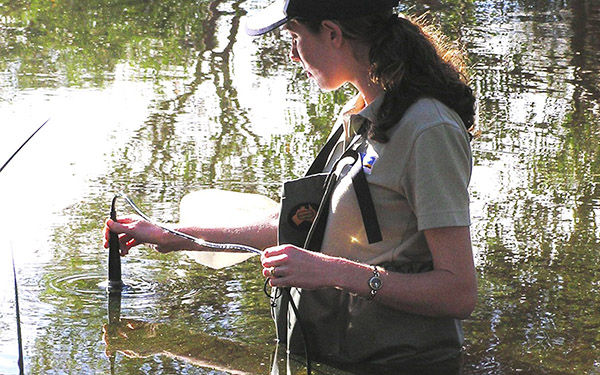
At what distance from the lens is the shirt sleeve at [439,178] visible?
2656 mm

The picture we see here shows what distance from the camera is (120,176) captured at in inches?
204

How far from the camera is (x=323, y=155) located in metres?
3.21

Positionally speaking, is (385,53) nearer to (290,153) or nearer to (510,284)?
(510,284)

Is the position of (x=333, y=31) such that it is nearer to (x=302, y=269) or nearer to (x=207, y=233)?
(x=302, y=269)

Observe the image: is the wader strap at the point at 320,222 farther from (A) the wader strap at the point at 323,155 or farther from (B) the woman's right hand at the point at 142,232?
(B) the woman's right hand at the point at 142,232

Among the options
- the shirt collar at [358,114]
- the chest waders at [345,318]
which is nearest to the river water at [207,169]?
the chest waders at [345,318]

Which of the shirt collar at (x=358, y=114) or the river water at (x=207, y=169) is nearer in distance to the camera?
the shirt collar at (x=358, y=114)

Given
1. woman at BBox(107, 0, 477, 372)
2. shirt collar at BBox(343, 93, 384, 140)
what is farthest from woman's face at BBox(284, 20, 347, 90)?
shirt collar at BBox(343, 93, 384, 140)

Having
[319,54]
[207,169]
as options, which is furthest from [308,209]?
[207,169]

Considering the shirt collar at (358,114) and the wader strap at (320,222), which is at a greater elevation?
the shirt collar at (358,114)

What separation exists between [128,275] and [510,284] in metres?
1.60

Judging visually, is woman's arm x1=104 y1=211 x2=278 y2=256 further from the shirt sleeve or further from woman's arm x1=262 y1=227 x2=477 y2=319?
the shirt sleeve

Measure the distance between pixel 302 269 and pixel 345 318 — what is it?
1.19 ft

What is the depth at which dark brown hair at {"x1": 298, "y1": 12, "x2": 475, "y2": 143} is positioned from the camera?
2.80 meters
